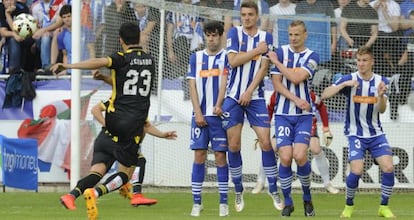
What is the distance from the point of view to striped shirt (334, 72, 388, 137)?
13734 millimetres

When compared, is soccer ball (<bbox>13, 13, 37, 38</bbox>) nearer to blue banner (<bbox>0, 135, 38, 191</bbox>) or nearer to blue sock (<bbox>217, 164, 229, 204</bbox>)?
blue banner (<bbox>0, 135, 38, 191</bbox>)

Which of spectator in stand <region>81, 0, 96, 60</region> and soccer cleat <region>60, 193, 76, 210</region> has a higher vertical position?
spectator in stand <region>81, 0, 96, 60</region>

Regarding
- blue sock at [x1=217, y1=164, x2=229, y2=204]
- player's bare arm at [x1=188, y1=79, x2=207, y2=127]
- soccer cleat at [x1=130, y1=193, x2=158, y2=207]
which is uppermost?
player's bare arm at [x1=188, y1=79, x2=207, y2=127]

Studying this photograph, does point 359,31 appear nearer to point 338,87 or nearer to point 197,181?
point 338,87

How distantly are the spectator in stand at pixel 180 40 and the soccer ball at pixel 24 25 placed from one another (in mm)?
2476

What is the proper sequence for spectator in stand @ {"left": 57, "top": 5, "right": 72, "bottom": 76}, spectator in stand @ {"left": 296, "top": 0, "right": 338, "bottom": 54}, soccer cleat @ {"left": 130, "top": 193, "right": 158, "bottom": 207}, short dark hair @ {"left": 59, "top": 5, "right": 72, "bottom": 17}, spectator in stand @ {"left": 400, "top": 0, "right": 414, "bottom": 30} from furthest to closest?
1. spectator in stand @ {"left": 57, "top": 5, "right": 72, "bottom": 76}
2. short dark hair @ {"left": 59, "top": 5, "right": 72, "bottom": 17}
3. spectator in stand @ {"left": 296, "top": 0, "right": 338, "bottom": 54}
4. spectator in stand @ {"left": 400, "top": 0, "right": 414, "bottom": 30}
5. soccer cleat @ {"left": 130, "top": 193, "right": 158, "bottom": 207}

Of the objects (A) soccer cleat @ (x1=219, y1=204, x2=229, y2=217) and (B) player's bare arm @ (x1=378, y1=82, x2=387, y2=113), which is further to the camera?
(A) soccer cleat @ (x1=219, y1=204, x2=229, y2=217)

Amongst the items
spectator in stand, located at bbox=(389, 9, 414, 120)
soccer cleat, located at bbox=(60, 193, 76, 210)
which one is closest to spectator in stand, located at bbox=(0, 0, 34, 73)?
spectator in stand, located at bbox=(389, 9, 414, 120)

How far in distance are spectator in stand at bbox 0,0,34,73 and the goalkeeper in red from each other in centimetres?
822

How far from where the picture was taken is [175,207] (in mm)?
15648

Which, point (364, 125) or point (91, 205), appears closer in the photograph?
point (91, 205)

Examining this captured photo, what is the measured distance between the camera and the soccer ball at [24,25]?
776 inches

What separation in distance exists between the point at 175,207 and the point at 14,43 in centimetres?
654

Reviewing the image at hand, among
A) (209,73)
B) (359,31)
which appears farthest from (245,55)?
(359,31)
